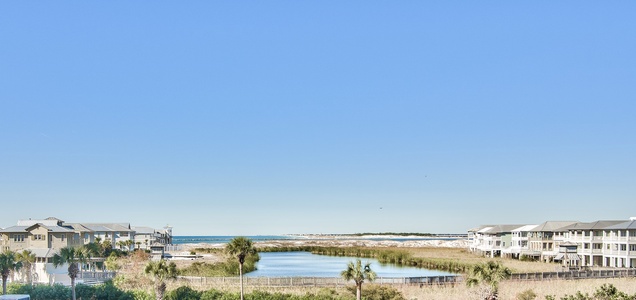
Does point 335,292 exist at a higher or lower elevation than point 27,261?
lower

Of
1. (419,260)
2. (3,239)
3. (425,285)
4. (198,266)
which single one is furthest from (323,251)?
(425,285)

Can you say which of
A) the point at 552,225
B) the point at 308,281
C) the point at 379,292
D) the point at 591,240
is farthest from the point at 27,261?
the point at 552,225

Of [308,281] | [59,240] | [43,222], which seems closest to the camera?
[308,281]

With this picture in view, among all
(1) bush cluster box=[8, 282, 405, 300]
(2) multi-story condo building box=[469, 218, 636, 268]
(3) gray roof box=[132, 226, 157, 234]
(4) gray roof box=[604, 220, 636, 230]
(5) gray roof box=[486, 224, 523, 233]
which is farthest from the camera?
(3) gray roof box=[132, 226, 157, 234]

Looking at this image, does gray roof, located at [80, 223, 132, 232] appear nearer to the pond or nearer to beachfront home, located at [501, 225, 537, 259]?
the pond

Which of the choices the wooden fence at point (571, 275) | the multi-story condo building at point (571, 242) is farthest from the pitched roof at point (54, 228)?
the multi-story condo building at point (571, 242)

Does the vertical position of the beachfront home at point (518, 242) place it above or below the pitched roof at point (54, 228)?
below

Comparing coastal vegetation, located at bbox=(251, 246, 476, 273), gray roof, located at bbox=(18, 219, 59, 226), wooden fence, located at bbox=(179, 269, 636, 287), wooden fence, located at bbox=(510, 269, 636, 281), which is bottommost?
coastal vegetation, located at bbox=(251, 246, 476, 273)

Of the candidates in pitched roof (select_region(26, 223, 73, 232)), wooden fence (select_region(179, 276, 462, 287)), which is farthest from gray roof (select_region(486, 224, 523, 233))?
pitched roof (select_region(26, 223, 73, 232))

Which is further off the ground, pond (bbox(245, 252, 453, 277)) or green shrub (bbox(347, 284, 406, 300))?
green shrub (bbox(347, 284, 406, 300))

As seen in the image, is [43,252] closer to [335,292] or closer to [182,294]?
[182,294]

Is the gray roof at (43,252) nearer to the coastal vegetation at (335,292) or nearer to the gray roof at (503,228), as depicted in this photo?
the coastal vegetation at (335,292)

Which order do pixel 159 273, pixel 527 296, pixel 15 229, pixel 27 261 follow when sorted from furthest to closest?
pixel 15 229 < pixel 27 261 < pixel 527 296 < pixel 159 273

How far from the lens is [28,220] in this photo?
82375mm
